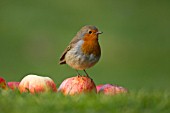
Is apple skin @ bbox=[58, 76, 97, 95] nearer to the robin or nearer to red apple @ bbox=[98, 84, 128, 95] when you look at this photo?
red apple @ bbox=[98, 84, 128, 95]

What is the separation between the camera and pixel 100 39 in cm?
1916

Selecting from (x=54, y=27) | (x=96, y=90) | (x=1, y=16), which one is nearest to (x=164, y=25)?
(x=54, y=27)

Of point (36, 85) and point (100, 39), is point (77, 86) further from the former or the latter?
point (100, 39)

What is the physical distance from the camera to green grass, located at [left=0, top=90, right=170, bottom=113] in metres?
6.19

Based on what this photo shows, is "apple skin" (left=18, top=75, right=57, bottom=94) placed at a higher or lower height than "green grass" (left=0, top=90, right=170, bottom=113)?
higher

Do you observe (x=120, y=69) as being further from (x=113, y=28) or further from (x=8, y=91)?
(x=8, y=91)

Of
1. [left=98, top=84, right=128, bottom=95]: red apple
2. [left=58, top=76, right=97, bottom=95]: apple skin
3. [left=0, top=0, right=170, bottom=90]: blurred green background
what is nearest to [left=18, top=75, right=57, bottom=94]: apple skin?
[left=58, top=76, right=97, bottom=95]: apple skin

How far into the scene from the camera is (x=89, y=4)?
23.5 m

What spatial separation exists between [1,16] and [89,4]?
2.95 meters

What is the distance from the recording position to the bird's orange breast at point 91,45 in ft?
25.3

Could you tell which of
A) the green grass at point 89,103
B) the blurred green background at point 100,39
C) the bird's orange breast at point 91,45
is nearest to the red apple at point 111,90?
the green grass at point 89,103

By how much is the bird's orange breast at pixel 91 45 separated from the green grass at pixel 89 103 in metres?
1.05

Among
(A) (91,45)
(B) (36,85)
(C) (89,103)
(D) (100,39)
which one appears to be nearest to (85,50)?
(A) (91,45)

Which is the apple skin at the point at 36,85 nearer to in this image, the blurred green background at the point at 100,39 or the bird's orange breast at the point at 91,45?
the bird's orange breast at the point at 91,45
